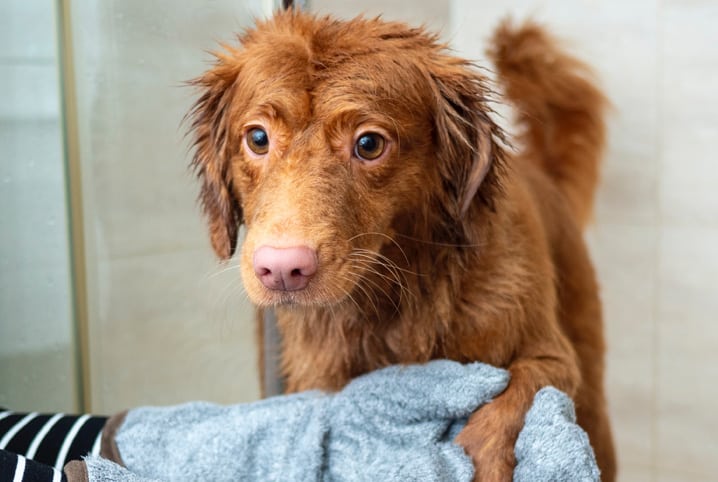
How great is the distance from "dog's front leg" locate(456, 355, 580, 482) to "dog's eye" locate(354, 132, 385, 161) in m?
0.28

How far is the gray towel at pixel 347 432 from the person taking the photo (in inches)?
28.4

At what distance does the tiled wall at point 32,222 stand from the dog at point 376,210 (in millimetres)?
298

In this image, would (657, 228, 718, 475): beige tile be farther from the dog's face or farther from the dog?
the dog's face

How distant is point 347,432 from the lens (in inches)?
30.7

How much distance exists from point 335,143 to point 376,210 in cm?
8

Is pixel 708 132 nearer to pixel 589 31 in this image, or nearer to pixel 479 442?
pixel 589 31

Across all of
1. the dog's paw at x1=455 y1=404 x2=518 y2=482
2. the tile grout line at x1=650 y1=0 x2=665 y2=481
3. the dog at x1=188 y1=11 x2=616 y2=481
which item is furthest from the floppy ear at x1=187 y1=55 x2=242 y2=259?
the tile grout line at x1=650 y1=0 x2=665 y2=481

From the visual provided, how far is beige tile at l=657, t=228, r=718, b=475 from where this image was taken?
4.95 feet

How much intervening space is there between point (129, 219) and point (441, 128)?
573mm

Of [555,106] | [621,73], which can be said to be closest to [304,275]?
[555,106]

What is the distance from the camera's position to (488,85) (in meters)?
0.85

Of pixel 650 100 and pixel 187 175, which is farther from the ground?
pixel 650 100

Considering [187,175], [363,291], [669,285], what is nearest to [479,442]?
[363,291]

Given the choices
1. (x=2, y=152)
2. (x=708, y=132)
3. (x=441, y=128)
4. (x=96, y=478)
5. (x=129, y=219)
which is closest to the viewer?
(x=96, y=478)
